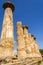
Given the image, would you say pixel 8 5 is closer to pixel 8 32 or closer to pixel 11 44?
pixel 8 32

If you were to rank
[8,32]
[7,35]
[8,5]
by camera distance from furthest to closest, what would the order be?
[8,5] → [8,32] → [7,35]

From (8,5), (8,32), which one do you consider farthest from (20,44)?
(8,5)

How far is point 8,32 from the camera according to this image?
43.1ft

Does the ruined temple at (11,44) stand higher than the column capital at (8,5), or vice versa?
the column capital at (8,5)

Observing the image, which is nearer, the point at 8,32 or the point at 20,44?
the point at 8,32

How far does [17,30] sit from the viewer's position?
1834 centimetres

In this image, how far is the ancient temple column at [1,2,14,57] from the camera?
12.4 metres

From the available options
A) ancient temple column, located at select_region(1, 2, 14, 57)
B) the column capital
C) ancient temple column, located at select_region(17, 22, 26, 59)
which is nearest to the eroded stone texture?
ancient temple column, located at select_region(1, 2, 14, 57)

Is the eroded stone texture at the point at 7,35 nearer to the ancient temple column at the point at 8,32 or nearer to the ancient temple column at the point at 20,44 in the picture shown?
the ancient temple column at the point at 8,32

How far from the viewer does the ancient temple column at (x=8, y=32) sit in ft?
40.6

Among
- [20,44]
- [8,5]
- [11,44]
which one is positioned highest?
[8,5]

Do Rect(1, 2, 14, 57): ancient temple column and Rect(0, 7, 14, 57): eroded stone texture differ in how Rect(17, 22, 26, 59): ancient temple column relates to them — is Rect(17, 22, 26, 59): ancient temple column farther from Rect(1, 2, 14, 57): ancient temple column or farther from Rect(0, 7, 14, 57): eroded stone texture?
Rect(0, 7, 14, 57): eroded stone texture

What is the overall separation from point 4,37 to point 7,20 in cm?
201

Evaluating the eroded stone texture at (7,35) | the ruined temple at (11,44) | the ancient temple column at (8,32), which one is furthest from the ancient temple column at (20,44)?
the eroded stone texture at (7,35)
